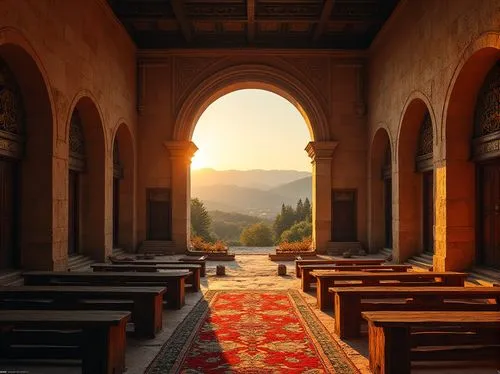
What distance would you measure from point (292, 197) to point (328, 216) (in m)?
141

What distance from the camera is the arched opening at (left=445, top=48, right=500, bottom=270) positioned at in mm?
7074

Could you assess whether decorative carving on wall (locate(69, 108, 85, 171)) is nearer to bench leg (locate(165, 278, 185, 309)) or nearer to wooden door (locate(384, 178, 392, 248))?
bench leg (locate(165, 278, 185, 309))

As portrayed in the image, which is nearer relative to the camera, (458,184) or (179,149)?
(458,184)

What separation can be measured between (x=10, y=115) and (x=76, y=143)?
2653 millimetres

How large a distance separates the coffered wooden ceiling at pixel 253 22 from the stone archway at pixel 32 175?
4.05m

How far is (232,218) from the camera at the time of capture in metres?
84.6

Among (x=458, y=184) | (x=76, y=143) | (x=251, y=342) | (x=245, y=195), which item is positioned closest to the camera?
(x=251, y=342)

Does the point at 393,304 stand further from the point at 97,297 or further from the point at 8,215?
the point at 8,215

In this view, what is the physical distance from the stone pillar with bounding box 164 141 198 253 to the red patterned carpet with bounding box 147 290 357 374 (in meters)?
6.10

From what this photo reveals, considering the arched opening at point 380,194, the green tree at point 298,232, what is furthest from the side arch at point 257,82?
the green tree at point 298,232

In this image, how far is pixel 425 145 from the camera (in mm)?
9633

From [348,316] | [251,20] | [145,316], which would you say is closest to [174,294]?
[145,316]

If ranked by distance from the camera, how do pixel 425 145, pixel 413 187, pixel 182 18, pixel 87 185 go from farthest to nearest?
pixel 182 18 → pixel 413 187 → pixel 87 185 → pixel 425 145

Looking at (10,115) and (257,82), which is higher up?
(257,82)
